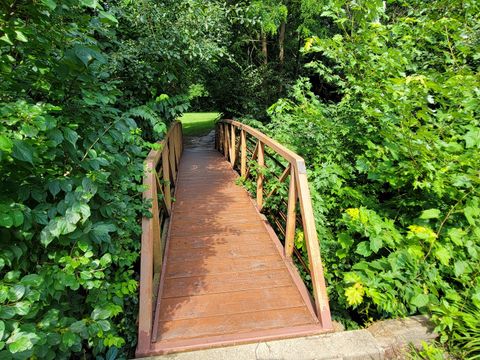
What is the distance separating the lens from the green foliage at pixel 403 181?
215 centimetres

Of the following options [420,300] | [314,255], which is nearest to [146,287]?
[314,255]

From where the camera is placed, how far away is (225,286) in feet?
8.16

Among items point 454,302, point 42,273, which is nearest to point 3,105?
point 42,273

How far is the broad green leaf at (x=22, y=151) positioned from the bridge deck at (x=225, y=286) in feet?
4.90

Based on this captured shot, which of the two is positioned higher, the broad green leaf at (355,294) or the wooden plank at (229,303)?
the broad green leaf at (355,294)

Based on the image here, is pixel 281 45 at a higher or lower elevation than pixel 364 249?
higher

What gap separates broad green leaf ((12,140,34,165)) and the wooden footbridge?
124 cm

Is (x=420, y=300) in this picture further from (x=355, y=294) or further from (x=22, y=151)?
(x=22, y=151)

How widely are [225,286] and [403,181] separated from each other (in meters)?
2.00

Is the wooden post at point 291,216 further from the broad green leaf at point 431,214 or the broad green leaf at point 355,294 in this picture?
the broad green leaf at point 431,214

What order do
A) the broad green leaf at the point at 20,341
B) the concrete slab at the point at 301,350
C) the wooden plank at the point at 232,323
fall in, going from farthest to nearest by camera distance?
the wooden plank at the point at 232,323, the concrete slab at the point at 301,350, the broad green leaf at the point at 20,341

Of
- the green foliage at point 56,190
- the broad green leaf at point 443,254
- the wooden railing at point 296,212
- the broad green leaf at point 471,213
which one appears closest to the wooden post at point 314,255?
the wooden railing at point 296,212

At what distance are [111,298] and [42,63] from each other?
4.73 feet

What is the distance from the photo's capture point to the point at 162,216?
357 cm
